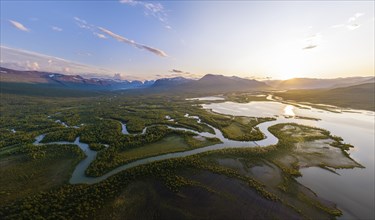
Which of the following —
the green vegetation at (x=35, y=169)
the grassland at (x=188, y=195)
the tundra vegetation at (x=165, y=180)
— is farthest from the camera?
the green vegetation at (x=35, y=169)

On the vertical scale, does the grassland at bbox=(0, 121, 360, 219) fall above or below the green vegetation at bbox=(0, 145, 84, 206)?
below

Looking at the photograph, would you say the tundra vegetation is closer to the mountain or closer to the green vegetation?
the green vegetation

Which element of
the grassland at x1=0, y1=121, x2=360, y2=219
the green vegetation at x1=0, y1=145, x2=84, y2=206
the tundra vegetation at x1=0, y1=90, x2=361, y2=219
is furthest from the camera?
the green vegetation at x1=0, y1=145, x2=84, y2=206

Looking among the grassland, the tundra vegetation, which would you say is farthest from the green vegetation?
the grassland

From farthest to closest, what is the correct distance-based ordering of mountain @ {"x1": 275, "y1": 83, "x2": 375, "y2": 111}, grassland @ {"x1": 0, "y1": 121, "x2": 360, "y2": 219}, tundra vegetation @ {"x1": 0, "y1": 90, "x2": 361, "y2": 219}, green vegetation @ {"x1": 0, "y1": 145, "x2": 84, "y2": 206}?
mountain @ {"x1": 275, "y1": 83, "x2": 375, "y2": 111}
green vegetation @ {"x1": 0, "y1": 145, "x2": 84, "y2": 206}
tundra vegetation @ {"x1": 0, "y1": 90, "x2": 361, "y2": 219}
grassland @ {"x1": 0, "y1": 121, "x2": 360, "y2": 219}

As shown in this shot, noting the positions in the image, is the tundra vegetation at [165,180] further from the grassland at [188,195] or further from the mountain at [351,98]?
the mountain at [351,98]

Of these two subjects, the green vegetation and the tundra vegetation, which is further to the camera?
the green vegetation

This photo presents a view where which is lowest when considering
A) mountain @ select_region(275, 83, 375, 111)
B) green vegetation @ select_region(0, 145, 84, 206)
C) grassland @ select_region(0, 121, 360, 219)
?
grassland @ select_region(0, 121, 360, 219)

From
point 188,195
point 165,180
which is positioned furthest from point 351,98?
point 165,180

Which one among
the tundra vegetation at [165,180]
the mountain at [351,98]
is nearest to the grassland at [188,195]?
the tundra vegetation at [165,180]

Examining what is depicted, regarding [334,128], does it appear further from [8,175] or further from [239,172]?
[8,175]

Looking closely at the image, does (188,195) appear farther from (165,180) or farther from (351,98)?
(351,98)

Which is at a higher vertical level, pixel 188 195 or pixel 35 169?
pixel 35 169
